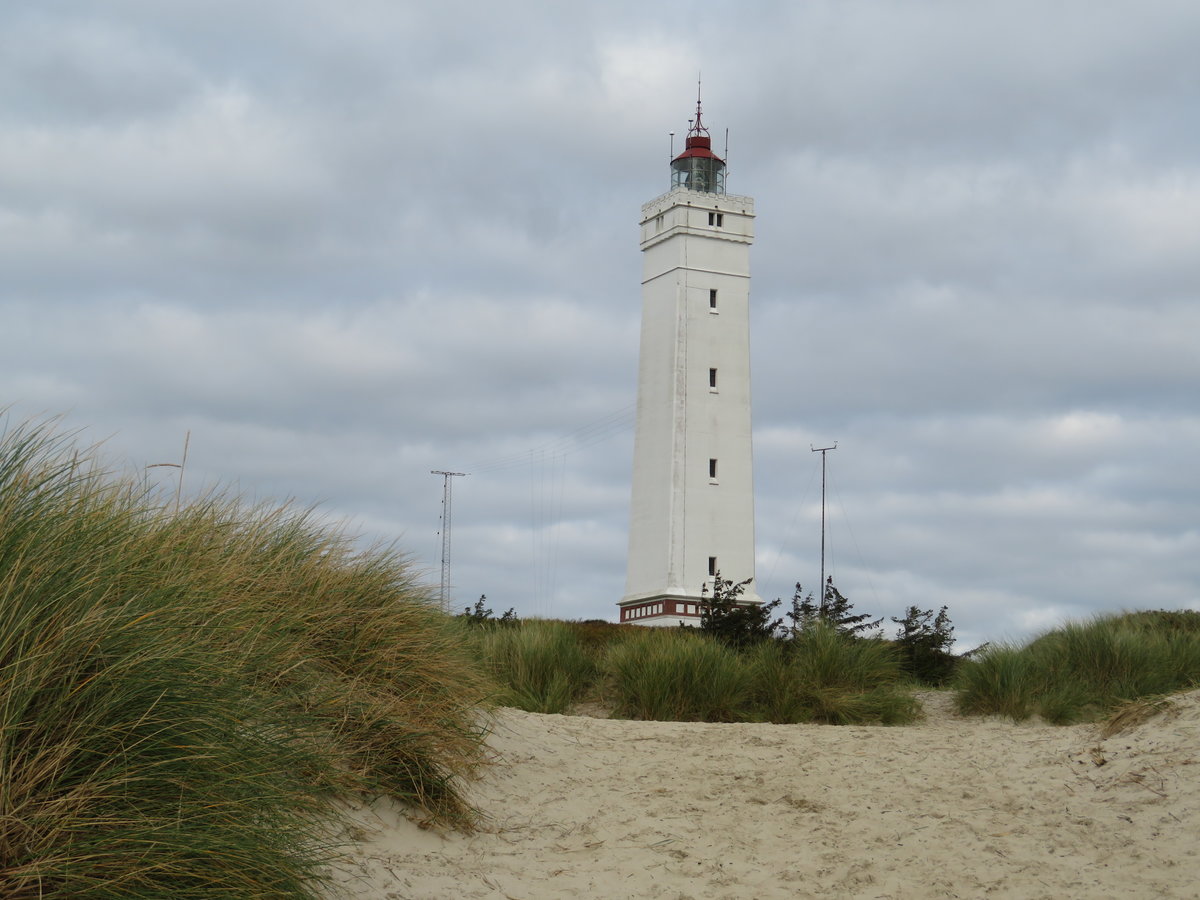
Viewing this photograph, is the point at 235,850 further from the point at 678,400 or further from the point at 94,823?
the point at 678,400

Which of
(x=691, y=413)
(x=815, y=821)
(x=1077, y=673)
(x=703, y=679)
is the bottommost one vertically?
(x=815, y=821)

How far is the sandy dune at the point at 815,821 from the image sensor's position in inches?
241

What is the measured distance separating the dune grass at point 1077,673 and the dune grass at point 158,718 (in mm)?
7009

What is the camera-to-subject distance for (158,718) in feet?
14.3

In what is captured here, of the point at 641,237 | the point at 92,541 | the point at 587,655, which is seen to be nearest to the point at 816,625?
the point at 587,655

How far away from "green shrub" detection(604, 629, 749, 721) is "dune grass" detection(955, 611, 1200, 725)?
2496mm

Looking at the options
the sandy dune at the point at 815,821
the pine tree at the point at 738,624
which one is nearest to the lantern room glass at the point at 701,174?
the pine tree at the point at 738,624

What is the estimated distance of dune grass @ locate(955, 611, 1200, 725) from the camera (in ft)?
38.3

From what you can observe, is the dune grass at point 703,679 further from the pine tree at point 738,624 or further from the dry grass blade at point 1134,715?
the dry grass blade at point 1134,715

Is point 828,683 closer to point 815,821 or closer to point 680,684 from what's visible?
point 680,684

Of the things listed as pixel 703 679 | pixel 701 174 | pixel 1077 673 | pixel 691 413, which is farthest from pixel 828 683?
pixel 701 174

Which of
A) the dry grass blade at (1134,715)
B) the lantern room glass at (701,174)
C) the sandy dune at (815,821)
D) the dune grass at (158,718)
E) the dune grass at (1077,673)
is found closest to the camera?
the dune grass at (158,718)

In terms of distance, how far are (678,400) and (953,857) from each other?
24.3 meters

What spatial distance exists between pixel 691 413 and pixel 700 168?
7636mm
